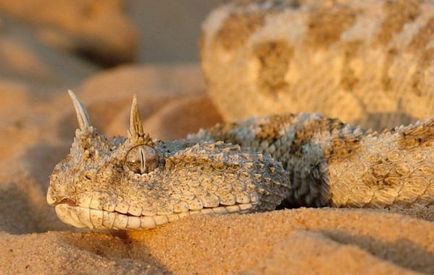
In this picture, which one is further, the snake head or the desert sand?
the snake head

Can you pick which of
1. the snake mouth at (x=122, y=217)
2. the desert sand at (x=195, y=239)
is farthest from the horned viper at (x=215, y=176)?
the desert sand at (x=195, y=239)

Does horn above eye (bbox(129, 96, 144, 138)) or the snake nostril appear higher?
horn above eye (bbox(129, 96, 144, 138))

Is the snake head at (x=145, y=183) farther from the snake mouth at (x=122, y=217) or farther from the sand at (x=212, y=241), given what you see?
the sand at (x=212, y=241)

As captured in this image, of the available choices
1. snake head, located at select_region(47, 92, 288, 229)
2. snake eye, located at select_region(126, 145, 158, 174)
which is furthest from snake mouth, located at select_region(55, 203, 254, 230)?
snake eye, located at select_region(126, 145, 158, 174)

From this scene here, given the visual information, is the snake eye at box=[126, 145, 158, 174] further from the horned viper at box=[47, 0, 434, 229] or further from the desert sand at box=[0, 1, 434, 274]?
the desert sand at box=[0, 1, 434, 274]

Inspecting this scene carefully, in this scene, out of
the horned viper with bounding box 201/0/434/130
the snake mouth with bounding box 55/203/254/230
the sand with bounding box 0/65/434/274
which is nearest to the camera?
the sand with bounding box 0/65/434/274

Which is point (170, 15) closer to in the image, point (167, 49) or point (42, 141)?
point (167, 49)

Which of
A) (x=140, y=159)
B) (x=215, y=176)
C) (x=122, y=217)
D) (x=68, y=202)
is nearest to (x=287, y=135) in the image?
(x=215, y=176)

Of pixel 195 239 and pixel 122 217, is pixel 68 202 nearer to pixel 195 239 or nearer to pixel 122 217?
pixel 122 217

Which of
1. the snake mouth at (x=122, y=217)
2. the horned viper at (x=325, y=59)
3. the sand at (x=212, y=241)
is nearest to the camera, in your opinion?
the sand at (x=212, y=241)
